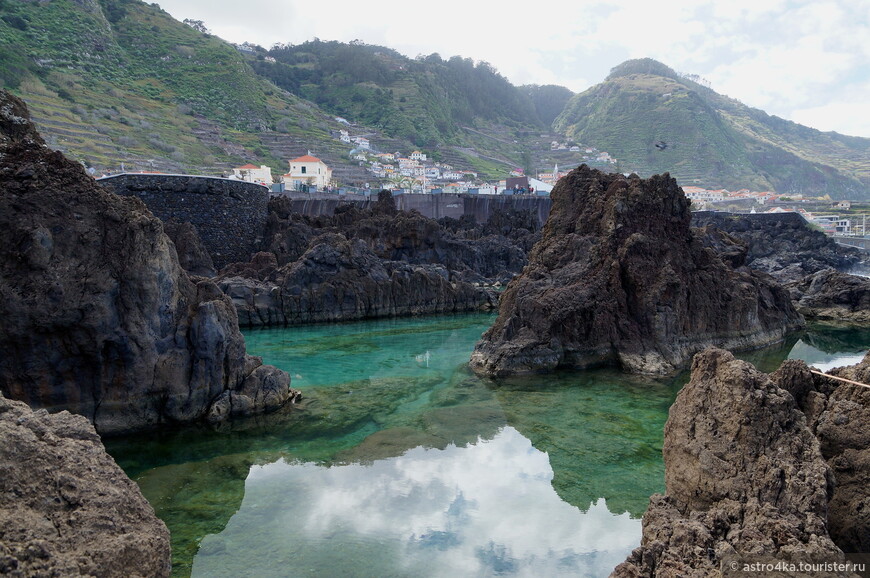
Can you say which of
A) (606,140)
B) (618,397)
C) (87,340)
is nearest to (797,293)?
(618,397)

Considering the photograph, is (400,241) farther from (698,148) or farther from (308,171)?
(698,148)

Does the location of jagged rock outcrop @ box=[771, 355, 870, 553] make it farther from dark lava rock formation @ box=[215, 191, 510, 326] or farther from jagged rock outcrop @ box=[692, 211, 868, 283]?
jagged rock outcrop @ box=[692, 211, 868, 283]

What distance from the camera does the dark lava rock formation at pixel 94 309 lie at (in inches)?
376

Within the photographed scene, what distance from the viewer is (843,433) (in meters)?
5.73

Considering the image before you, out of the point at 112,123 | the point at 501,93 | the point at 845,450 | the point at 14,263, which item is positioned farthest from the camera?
the point at 501,93

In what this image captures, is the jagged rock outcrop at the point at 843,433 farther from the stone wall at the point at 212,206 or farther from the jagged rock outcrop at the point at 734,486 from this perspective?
the stone wall at the point at 212,206

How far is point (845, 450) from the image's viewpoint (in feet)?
18.4

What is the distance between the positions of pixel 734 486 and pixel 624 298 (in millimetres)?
12365

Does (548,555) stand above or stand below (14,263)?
below

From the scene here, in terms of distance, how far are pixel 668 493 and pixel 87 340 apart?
9.48 m

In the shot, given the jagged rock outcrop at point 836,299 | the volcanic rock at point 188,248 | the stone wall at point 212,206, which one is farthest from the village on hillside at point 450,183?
the jagged rock outcrop at point 836,299

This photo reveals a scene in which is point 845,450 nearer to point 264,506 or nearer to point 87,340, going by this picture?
point 264,506

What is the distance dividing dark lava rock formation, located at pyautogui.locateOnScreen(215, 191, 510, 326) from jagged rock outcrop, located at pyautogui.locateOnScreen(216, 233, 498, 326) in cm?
4

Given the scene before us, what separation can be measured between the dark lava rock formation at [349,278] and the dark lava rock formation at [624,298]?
31.6 ft
